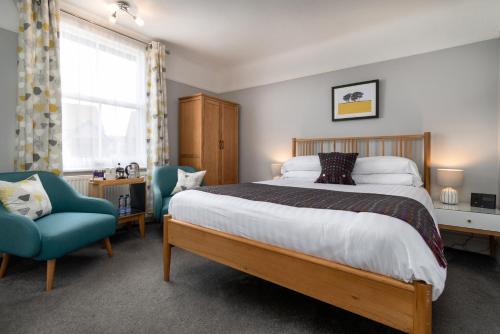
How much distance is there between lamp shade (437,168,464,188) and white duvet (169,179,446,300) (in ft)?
6.18

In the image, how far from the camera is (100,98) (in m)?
3.10

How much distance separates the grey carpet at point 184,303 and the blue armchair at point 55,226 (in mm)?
228

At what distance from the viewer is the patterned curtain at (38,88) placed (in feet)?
7.91

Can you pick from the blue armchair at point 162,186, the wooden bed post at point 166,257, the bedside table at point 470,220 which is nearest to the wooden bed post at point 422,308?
the wooden bed post at point 166,257

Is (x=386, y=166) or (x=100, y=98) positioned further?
(x=100, y=98)

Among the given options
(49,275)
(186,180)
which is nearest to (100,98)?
(186,180)

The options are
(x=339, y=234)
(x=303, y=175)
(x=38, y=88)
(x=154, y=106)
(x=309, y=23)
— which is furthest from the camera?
(x=154, y=106)

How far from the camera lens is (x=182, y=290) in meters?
1.86

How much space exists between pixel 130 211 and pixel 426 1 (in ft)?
13.4

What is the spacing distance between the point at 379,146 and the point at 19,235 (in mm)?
3696

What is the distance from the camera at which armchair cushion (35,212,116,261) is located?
5.86ft

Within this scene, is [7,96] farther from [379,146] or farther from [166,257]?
[379,146]

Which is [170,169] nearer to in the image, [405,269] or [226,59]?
[226,59]

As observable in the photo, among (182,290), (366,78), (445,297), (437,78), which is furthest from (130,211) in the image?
(437,78)
